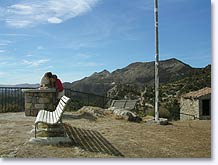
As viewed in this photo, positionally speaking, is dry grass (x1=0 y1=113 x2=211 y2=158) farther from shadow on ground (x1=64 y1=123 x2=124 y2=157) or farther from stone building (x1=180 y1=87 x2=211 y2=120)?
stone building (x1=180 y1=87 x2=211 y2=120)

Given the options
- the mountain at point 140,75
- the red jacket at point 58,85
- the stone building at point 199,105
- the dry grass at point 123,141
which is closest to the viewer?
the dry grass at point 123,141

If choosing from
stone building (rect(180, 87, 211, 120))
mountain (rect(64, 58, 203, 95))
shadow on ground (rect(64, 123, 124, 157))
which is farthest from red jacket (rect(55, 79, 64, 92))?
mountain (rect(64, 58, 203, 95))

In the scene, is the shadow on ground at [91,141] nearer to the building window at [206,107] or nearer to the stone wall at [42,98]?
the stone wall at [42,98]

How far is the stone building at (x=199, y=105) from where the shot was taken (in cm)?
1374

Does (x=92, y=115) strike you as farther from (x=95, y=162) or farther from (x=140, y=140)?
(x=95, y=162)

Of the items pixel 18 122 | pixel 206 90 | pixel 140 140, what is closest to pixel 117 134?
pixel 140 140

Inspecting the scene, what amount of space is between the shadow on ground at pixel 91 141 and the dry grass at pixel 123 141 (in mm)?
59

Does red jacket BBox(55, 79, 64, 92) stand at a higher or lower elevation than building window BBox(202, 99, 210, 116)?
higher

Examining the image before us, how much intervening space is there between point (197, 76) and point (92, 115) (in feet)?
35.8

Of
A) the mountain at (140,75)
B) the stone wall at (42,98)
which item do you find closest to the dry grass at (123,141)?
the stone wall at (42,98)

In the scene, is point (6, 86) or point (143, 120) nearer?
point (143, 120)

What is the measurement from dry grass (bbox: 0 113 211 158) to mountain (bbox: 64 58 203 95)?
30.4 ft

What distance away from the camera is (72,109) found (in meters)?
9.65

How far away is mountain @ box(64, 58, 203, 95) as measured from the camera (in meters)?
17.5
